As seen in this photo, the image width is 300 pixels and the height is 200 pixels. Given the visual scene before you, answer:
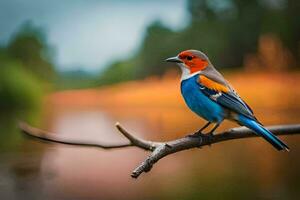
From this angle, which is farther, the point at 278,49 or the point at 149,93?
the point at 278,49

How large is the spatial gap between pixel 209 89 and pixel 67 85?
2.09m

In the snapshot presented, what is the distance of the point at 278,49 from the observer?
2885 millimetres

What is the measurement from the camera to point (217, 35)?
6.73 ft

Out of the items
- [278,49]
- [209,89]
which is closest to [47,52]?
[278,49]

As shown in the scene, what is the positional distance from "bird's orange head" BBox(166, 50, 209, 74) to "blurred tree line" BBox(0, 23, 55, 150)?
203 cm

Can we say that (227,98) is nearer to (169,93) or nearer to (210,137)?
(210,137)

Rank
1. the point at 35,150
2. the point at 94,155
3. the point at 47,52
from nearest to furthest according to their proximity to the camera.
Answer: the point at 47,52 < the point at 35,150 < the point at 94,155

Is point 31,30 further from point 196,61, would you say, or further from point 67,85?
point 196,61

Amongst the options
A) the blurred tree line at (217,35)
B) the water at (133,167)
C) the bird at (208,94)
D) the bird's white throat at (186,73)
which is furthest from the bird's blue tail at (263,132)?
the water at (133,167)

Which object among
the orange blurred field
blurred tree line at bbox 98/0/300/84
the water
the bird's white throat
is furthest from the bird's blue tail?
the water

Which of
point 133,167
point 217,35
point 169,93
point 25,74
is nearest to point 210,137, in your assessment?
point 217,35

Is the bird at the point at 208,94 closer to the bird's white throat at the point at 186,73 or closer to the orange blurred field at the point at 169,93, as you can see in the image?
the bird's white throat at the point at 186,73

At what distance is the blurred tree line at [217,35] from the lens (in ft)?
6.18

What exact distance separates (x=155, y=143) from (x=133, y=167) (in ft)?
9.10
